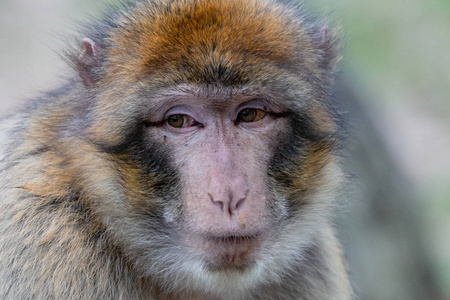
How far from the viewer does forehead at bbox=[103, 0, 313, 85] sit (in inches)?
137

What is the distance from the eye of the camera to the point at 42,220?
3578 millimetres

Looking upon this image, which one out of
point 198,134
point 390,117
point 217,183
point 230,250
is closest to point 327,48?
point 198,134

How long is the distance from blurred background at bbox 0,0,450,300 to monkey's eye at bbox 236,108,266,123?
2.46 m

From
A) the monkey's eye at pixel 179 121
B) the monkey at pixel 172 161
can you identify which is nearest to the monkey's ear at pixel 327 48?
the monkey at pixel 172 161

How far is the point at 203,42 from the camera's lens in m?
3.51

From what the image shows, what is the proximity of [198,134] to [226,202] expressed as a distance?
0.54 m

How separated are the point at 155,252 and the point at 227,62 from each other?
1152mm

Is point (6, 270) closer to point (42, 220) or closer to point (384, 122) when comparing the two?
point (42, 220)

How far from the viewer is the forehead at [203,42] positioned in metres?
3.48

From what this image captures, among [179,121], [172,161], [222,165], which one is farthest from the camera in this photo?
[179,121]

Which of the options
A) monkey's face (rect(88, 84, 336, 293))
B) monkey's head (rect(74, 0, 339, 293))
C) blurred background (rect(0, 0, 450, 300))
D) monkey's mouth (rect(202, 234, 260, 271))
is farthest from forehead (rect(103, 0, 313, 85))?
blurred background (rect(0, 0, 450, 300))

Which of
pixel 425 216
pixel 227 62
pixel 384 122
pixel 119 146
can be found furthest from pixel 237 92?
pixel 425 216

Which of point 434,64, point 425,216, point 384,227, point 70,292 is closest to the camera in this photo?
point 70,292

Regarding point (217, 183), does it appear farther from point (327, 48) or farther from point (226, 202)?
point (327, 48)
